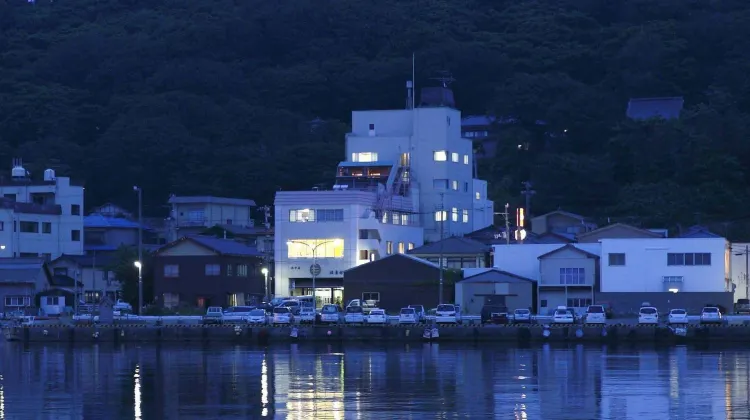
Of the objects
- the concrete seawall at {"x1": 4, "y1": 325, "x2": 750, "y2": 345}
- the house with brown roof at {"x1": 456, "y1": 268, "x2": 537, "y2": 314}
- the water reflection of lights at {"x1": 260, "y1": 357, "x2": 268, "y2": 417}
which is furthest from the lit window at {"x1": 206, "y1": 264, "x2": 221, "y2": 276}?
the water reflection of lights at {"x1": 260, "y1": 357, "x2": 268, "y2": 417}

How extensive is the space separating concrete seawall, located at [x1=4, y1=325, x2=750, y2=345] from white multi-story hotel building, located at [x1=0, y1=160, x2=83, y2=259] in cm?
2378

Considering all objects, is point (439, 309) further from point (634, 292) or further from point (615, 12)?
point (615, 12)

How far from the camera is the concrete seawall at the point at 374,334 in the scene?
163 feet

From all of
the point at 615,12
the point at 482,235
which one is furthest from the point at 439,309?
the point at 615,12

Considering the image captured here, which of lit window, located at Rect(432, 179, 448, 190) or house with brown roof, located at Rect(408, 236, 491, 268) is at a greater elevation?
lit window, located at Rect(432, 179, 448, 190)

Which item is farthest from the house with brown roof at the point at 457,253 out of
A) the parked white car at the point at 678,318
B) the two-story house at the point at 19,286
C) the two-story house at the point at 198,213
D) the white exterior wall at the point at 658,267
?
the two-story house at the point at 198,213

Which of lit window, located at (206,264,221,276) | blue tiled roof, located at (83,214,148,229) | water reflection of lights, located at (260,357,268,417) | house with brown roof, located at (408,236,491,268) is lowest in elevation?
water reflection of lights, located at (260,357,268,417)

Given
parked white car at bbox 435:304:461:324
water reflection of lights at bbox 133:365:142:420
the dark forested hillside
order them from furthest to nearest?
the dark forested hillside < parked white car at bbox 435:304:461:324 < water reflection of lights at bbox 133:365:142:420

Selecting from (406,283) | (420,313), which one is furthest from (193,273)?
(420,313)

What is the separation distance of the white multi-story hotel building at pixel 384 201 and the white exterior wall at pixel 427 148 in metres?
0.05

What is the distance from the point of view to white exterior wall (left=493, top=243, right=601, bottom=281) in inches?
2495

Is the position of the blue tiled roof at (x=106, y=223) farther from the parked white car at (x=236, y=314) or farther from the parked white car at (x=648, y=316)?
the parked white car at (x=648, y=316)

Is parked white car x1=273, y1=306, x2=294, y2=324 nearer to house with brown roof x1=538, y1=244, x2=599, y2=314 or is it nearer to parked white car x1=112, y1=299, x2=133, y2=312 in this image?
parked white car x1=112, y1=299, x2=133, y2=312

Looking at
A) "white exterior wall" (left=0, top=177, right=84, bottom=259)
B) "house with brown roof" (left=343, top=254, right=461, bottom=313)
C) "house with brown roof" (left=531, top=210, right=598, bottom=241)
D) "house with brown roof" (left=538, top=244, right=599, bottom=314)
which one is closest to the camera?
"house with brown roof" (left=538, top=244, right=599, bottom=314)
